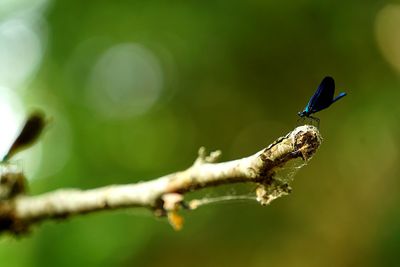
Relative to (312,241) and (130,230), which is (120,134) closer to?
(130,230)

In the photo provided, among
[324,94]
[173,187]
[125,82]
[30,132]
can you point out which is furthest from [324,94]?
[125,82]

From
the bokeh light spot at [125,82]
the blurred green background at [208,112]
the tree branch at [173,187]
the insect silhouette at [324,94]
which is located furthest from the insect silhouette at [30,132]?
the bokeh light spot at [125,82]

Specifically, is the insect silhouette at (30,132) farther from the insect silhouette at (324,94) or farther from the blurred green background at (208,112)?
the blurred green background at (208,112)

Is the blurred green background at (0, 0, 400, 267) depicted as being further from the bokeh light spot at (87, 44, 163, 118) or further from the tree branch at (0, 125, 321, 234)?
the tree branch at (0, 125, 321, 234)

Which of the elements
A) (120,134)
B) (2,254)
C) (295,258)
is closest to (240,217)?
(295,258)

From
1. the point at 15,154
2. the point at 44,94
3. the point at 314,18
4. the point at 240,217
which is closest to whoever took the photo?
the point at 15,154

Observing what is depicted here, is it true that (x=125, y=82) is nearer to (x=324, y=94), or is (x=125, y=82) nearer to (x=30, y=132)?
(x=30, y=132)
